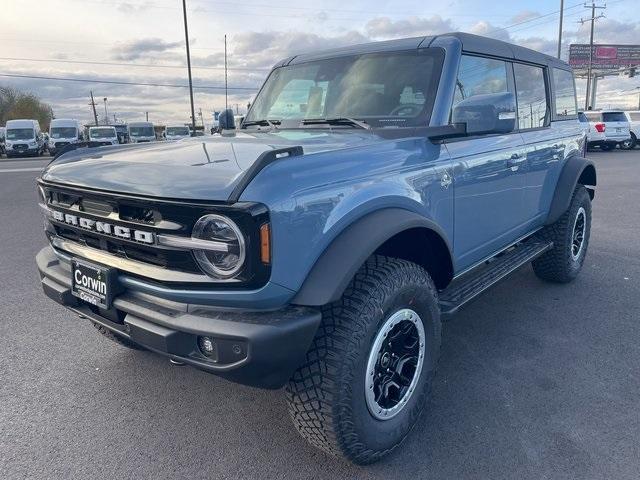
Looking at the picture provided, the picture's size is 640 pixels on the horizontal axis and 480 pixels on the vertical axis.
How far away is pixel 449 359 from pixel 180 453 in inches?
70.9

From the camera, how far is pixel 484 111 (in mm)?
2750

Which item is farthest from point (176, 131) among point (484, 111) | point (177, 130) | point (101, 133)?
point (484, 111)

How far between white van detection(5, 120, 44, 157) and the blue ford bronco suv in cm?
3185

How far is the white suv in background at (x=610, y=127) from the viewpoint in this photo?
2191cm

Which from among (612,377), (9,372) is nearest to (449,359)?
(612,377)

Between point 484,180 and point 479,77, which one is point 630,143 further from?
point 484,180

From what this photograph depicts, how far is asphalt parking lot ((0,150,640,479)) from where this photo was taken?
95.4 inches

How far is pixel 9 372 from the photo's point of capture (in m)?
3.31

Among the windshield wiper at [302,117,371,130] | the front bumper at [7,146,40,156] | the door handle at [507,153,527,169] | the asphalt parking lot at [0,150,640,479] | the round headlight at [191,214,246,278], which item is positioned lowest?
the asphalt parking lot at [0,150,640,479]

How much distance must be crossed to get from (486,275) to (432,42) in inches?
60.8

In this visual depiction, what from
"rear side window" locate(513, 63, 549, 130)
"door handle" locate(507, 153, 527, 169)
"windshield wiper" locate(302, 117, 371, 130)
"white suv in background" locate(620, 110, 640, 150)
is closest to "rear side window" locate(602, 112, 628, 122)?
"white suv in background" locate(620, 110, 640, 150)

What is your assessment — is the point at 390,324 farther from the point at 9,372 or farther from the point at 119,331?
the point at 9,372

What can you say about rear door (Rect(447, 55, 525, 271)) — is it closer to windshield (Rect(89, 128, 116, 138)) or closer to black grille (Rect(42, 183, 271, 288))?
black grille (Rect(42, 183, 271, 288))

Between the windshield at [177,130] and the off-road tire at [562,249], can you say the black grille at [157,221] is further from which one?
the windshield at [177,130]
